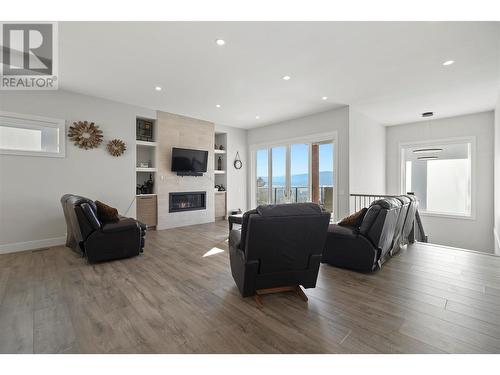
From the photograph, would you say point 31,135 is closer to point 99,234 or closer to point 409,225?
point 99,234

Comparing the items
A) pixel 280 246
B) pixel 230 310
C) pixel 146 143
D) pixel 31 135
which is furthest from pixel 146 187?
pixel 280 246

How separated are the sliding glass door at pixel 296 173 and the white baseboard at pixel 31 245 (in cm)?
514

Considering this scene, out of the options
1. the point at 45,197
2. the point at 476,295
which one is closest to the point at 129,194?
the point at 45,197

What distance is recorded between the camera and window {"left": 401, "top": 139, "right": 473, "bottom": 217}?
5812 millimetres

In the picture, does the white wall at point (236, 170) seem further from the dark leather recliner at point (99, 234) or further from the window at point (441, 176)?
the window at point (441, 176)

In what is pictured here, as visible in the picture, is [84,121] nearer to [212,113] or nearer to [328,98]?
[212,113]

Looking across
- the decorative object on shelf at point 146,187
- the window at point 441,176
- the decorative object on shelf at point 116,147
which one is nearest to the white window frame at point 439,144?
the window at point 441,176

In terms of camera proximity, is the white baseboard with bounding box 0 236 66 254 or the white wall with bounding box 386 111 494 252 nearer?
the white baseboard with bounding box 0 236 66 254

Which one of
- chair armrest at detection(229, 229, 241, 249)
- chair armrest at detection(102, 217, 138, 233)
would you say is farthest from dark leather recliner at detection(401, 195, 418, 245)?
chair armrest at detection(102, 217, 138, 233)

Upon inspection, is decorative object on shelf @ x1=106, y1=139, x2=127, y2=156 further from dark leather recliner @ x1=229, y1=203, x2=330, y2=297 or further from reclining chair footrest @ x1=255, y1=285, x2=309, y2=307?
reclining chair footrest @ x1=255, y1=285, x2=309, y2=307

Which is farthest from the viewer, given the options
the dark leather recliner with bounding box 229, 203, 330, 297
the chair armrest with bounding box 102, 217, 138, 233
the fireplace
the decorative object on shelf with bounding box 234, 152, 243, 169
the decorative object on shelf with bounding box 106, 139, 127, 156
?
the decorative object on shelf with bounding box 234, 152, 243, 169

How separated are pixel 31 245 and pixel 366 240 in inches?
217

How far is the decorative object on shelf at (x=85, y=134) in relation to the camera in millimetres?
4469
